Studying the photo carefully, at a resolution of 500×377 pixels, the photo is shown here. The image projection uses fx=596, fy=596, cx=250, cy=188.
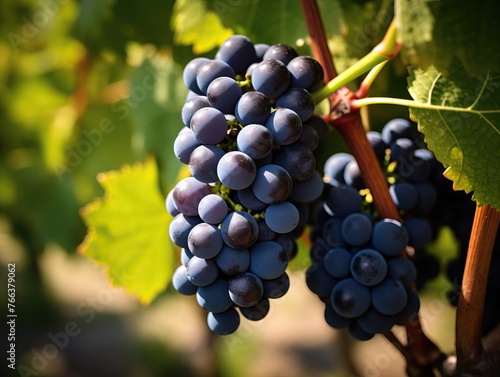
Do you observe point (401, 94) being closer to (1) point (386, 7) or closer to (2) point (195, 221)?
(1) point (386, 7)

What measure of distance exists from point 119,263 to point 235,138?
0.54 meters

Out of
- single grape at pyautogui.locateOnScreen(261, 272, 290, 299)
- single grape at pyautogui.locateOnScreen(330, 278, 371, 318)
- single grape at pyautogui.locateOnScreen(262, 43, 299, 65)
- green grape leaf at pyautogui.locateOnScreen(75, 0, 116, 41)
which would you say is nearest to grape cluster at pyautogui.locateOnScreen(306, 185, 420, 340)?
single grape at pyautogui.locateOnScreen(330, 278, 371, 318)

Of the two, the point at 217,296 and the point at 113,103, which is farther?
the point at 113,103

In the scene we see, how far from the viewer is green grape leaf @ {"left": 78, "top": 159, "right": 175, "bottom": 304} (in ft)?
3.89

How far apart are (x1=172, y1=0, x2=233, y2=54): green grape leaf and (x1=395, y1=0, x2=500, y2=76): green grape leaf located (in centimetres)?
48

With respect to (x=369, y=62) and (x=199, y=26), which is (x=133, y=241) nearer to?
(x=199, y=26)

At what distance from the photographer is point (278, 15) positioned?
1.03 meters

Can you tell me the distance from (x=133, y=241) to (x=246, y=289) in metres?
0.52

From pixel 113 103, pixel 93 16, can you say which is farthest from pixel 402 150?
pixel 113 103

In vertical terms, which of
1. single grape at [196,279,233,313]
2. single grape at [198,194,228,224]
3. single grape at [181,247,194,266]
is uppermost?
single grape at [198,194,228,224]

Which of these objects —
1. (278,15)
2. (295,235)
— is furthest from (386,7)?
(295,235)

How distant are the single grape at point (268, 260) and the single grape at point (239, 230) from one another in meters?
0.02

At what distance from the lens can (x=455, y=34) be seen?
63 centimetres

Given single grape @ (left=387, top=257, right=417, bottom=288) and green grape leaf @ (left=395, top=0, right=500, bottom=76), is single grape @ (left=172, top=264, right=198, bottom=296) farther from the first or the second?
green grape leaf @ (left=395, top=0, right=500, bottom=76)
